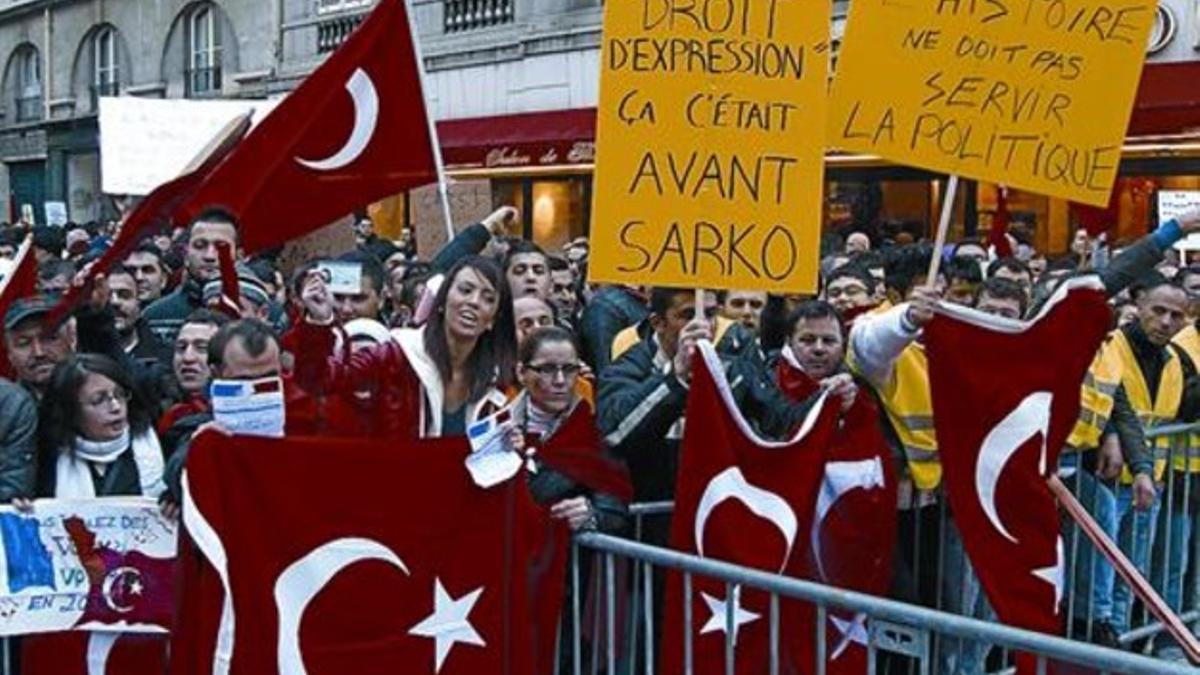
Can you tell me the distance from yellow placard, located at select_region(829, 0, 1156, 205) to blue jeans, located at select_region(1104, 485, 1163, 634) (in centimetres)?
196

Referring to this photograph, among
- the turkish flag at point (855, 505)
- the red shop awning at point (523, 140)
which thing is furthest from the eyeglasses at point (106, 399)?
the red shop awning at point (523, 140)

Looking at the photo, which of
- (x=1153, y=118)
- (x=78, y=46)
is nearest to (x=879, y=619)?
(x=1153, y=118)

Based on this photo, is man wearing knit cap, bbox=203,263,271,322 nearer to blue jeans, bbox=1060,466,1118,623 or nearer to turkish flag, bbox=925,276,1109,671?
turkish flag, bbox=925,276,1109,671

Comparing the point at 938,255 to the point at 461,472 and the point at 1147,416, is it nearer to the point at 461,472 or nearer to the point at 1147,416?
the point at 461,472

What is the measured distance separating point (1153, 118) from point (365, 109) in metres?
9.97

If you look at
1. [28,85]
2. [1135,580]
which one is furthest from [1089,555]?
[28,85]

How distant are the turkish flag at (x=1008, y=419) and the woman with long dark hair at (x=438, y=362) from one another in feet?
4.41

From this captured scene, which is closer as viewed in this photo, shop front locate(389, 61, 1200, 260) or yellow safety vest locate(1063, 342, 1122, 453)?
yellow safety vest locate(1063, 342, 1122, 453)

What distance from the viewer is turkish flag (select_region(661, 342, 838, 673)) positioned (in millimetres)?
4633

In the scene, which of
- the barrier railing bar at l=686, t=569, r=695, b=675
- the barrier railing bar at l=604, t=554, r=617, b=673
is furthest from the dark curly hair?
the barrier railing bar at l=686, t=569, r=695, b=675

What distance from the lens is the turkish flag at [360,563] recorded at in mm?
4371

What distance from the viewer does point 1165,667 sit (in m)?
3.09

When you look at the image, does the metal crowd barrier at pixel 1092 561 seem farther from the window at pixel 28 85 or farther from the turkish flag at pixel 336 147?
the window at pixel 28 85

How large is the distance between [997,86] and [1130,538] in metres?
2.56
